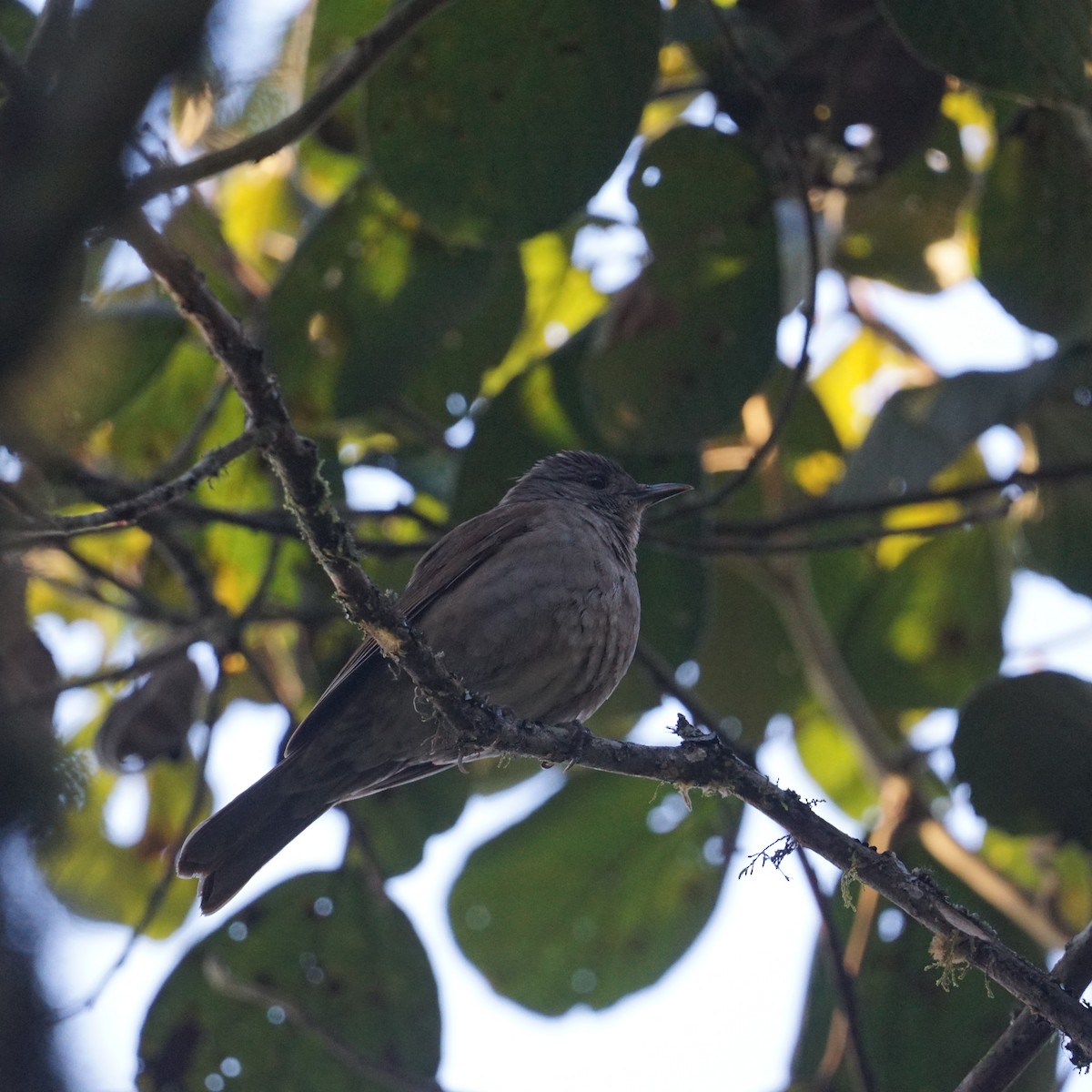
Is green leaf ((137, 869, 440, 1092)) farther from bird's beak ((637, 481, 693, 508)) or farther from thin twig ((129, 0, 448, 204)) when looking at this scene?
thin twig ((129, 0, 448, 204))

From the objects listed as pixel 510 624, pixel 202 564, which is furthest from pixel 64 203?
pixel 202 564

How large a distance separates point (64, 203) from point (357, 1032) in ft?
15.3

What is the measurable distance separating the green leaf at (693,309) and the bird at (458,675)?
1.89 feet

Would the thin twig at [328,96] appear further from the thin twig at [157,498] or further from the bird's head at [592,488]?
the bird's head at [592,488]

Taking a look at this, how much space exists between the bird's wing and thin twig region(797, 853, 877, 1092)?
1564 mm

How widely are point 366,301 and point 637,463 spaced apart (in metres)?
1.34

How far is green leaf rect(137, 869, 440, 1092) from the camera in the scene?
5.06 m

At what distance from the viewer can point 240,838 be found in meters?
4.52

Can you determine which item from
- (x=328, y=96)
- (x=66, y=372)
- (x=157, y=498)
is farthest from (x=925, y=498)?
(x=66, y=372)

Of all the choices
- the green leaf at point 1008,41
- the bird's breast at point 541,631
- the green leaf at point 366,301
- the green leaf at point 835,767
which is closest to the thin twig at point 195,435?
the green leaf at point 366,301

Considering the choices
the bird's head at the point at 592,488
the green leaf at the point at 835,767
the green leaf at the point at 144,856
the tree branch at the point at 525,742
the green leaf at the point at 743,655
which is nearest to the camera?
the tree branch at the point at 525,742

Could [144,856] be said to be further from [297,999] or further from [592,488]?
[592,488]

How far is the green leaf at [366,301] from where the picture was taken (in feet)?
17.2

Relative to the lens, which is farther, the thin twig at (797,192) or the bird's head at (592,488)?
the bird's head at (592,488)
